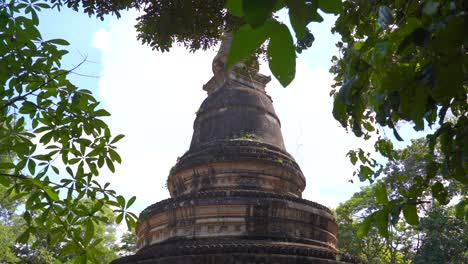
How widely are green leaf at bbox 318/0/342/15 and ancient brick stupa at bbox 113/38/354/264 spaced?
21.9ft

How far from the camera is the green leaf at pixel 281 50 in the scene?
96 cm

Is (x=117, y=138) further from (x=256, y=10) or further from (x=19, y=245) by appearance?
(x=19, y=245)

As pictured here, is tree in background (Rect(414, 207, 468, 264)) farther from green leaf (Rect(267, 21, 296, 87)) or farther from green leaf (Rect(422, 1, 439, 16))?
green leaf (Rect(267, 21, 296, 87))

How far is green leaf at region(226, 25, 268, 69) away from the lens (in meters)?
0.93

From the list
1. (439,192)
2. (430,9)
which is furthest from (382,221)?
(430,9)

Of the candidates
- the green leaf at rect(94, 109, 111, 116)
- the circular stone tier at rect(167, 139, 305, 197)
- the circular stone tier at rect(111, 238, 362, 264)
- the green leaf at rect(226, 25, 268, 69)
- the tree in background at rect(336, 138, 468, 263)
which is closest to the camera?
the green leaf at rect(226, 25, 268, 69)

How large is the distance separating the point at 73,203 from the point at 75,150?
374mm

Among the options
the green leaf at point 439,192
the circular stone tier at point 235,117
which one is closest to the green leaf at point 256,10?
the green leaf at point 439,192

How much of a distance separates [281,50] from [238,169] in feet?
29.8

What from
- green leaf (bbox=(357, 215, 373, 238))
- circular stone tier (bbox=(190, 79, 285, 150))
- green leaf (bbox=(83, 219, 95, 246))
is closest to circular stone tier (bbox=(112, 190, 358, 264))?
circular stone tier (bbox=(190, 79, 285, 150))

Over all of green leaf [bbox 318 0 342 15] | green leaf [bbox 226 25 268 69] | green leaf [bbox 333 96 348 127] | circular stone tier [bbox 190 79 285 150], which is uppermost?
circular stone tier [bbox 190 79 285 150]

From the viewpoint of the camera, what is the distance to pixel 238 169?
32.8 feet

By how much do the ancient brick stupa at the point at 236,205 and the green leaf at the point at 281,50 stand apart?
6.67 m

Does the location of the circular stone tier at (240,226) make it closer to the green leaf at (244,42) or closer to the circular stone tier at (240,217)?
the circular stone tier at (240,217)
